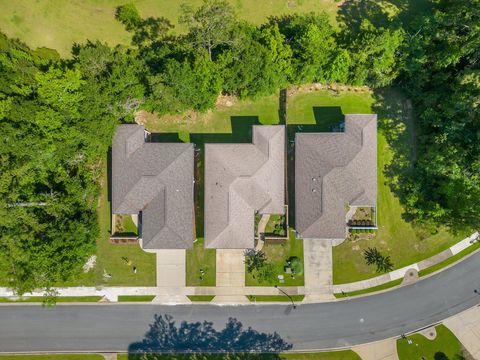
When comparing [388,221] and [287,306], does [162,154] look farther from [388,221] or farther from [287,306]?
[388,221]

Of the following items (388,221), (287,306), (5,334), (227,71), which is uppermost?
(227,71)

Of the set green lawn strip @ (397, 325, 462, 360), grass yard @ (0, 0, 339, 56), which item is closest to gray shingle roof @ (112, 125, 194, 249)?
grass yard @ (0, 0, 339, 56)

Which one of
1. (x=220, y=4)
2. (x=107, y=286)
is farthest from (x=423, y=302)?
(x=220, y=4)

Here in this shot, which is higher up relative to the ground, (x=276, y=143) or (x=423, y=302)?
(x=276, y=143)

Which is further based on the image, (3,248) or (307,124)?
(307,124)

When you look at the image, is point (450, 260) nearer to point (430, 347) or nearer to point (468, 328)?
point (468, 328)

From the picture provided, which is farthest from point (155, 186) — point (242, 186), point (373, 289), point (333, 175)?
point (373, 289)

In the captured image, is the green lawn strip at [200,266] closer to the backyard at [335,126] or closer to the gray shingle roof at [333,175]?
the backyard at [335,126]
